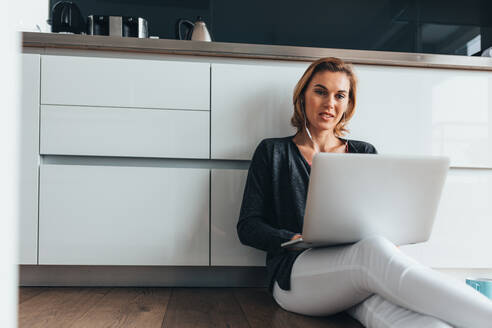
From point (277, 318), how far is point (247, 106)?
2.73 ft

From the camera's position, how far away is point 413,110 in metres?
1.68

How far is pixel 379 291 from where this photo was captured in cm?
95

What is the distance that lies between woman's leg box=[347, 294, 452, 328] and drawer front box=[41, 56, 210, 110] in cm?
94

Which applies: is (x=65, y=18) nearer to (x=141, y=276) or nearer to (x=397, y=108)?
(x=141, y=276)

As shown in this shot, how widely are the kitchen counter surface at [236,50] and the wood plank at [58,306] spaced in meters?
0.95

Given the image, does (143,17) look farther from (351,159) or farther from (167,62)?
(351,159)

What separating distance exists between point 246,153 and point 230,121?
0.15 metres

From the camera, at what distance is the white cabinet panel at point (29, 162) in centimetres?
147

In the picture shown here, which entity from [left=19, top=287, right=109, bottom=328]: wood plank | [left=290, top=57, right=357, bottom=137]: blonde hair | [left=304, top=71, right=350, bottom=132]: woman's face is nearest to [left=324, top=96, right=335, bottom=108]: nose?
[left=304, top=71, right=350, bottom=132]: woman's face

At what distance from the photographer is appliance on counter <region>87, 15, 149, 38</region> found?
1.99m

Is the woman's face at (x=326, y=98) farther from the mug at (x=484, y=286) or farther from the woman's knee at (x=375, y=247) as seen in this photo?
the mug at (x=484, y=286)

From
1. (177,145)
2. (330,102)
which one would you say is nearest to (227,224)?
(177,145)

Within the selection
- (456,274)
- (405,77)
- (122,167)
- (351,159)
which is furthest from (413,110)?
(122,167)

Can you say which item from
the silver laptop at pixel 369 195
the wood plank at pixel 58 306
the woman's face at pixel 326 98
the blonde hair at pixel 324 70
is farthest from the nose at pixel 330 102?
the wood plank at pixel 58 306
